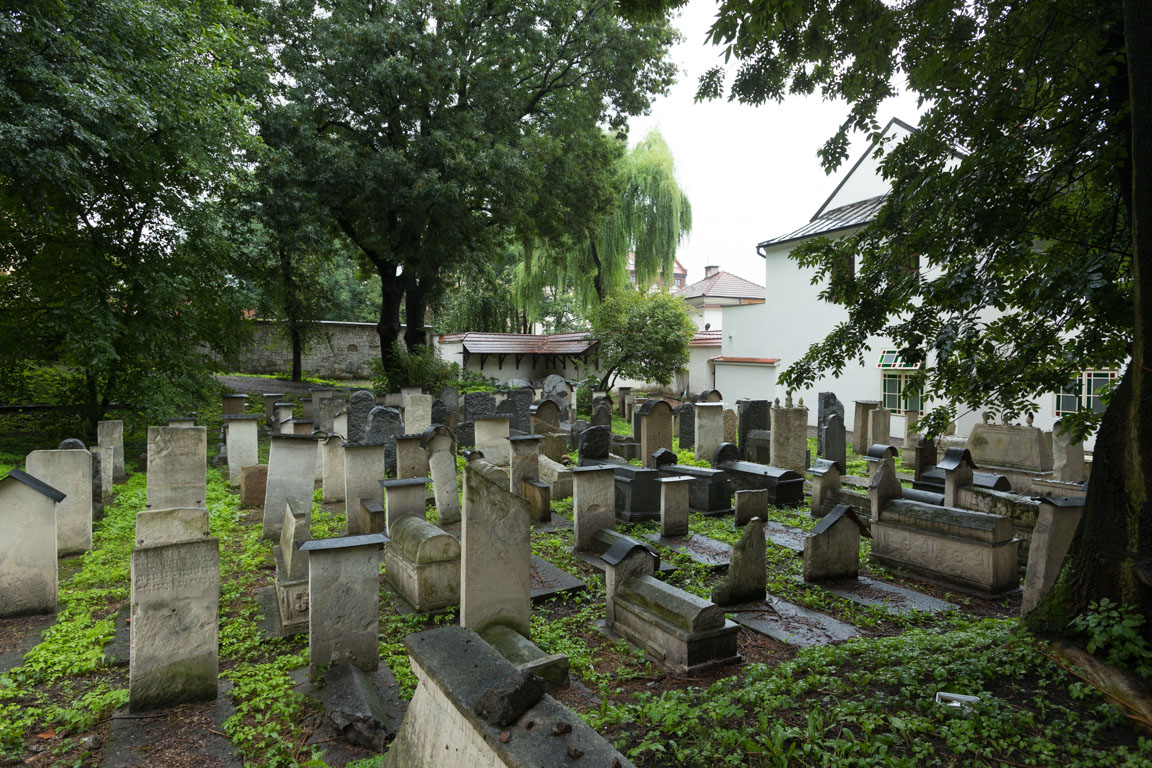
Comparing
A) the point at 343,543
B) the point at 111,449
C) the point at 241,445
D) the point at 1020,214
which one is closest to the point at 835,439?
the point at 1020,214

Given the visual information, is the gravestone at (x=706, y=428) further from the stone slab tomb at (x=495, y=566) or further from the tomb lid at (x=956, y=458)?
the stone slab tomb at (x=495, y=566)

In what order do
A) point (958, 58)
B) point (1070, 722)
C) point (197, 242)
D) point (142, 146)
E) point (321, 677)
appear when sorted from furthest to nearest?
point (197, 242)
point (142, 146)
point (958, 58)
point (321, 677)
point (1070, 722)

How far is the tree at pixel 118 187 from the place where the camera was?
8.23 meters

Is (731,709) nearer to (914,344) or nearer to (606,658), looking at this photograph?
(606,658)

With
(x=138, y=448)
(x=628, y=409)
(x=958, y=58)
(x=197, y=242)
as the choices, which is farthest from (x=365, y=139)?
(x=958, y=58)

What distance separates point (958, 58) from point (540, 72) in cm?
1650

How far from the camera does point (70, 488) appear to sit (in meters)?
7.22

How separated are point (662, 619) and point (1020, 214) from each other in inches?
166

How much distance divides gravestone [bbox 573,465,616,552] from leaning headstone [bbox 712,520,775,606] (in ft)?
6.53

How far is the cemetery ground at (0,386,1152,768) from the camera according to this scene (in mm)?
3094

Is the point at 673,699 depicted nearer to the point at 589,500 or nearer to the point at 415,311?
the point at 589,500

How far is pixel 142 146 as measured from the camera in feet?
33.7

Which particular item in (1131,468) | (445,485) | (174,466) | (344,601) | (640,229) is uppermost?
(640,229)

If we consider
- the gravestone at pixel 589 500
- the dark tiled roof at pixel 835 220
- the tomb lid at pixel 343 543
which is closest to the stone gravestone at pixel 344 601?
the tomb lid at pixel 343 543
